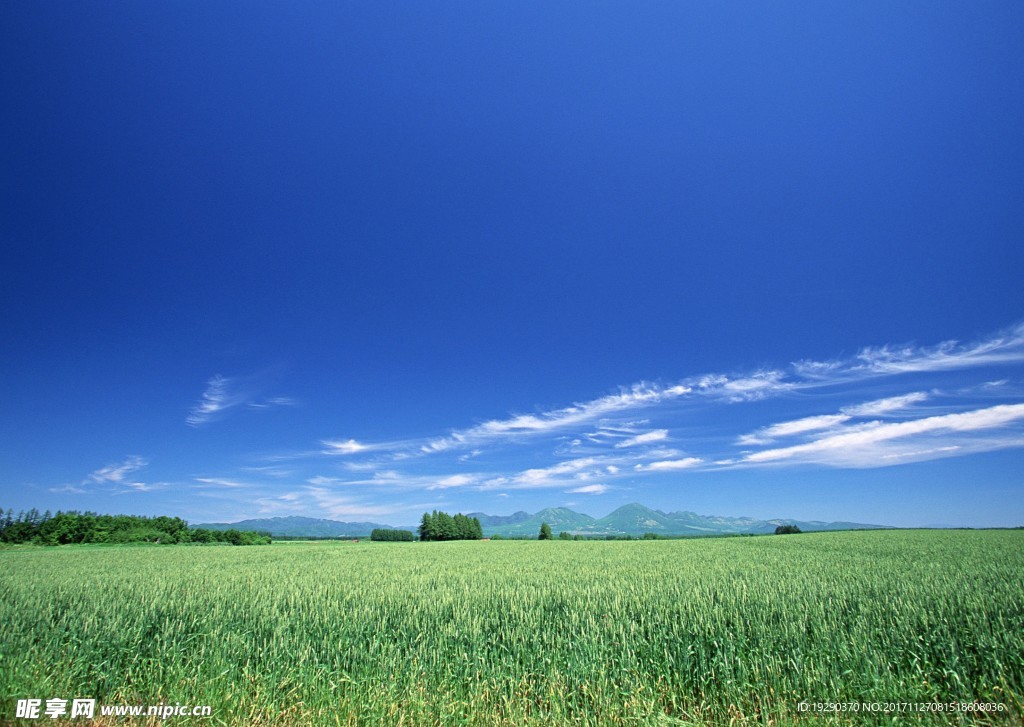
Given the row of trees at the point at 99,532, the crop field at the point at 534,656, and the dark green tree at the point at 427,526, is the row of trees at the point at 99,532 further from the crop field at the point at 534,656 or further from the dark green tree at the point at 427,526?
the crop field at the point at 534,656

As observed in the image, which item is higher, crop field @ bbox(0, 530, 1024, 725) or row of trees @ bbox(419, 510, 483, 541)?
crop field @ bbox(0, 530, 1024, 725)

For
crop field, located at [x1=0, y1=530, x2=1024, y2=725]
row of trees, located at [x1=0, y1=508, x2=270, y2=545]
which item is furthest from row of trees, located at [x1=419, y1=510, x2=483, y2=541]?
crop field, located at [x1=0, y1=530, x2=1024, y2=725]

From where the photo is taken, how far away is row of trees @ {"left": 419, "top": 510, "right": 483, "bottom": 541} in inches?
4180

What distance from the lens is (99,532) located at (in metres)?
66.1

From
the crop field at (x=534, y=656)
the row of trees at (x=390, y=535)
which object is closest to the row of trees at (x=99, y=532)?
the row of trees at (x=390, y=535)

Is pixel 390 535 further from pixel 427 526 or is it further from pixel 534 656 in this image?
pixel 534 656

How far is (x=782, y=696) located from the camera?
238 inches

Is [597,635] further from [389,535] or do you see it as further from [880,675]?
[389,535]

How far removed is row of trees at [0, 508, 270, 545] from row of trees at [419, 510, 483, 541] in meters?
43.5

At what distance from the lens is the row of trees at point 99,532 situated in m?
64.7

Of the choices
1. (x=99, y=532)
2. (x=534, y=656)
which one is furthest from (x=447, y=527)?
(x=534, y=656)

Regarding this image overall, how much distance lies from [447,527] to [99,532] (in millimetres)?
66389

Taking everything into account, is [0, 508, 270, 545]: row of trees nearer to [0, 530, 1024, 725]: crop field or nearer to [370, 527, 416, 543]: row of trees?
[370, 527, 416, 543]: row of trees

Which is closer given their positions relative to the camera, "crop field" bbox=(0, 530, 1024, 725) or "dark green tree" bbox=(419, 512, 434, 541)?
"crop field" bbox=(0, 530, 1024, 725)
